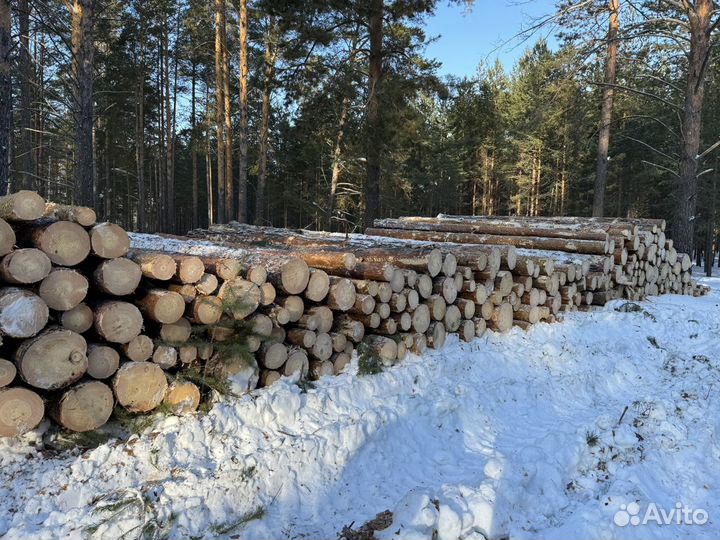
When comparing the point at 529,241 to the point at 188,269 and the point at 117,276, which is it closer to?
the point at 188,269

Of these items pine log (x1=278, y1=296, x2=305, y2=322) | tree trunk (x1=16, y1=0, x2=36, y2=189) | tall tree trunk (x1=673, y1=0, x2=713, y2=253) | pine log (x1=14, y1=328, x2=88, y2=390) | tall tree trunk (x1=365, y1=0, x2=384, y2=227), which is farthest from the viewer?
tall tree trunk (x1=365, y1=0, x2=384, y2=227)

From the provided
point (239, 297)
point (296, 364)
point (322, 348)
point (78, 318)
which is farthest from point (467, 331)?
point (78, 318)

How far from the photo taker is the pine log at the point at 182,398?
12.5 ft

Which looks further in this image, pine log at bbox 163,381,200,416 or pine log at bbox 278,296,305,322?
pine log at bbox 278,296,305,322

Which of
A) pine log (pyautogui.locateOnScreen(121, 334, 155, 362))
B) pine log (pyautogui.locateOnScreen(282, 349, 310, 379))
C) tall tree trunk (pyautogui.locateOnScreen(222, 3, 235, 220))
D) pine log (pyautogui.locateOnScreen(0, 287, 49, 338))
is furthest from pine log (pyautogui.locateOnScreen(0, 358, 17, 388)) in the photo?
tall tree trunk (pyautogui.locateOnScreen(222, 3, 235, 220))

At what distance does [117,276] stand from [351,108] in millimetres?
11909

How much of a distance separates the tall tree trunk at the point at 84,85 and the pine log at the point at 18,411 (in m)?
7.55

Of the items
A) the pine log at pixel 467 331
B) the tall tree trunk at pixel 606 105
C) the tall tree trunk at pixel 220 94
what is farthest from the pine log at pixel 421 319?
the tall tree trunk at pixel 220 94

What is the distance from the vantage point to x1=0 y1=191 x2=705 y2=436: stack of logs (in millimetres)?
3316

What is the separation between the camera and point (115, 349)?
3.78m

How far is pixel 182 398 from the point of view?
386cm

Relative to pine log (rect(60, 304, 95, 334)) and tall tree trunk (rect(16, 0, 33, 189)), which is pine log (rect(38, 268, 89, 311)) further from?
tall tree trunk (rect(16, 0, 33, 189))

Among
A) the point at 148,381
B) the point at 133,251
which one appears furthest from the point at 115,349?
the point at 133,251

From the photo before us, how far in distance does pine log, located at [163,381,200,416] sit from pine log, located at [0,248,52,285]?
50.9 inches
